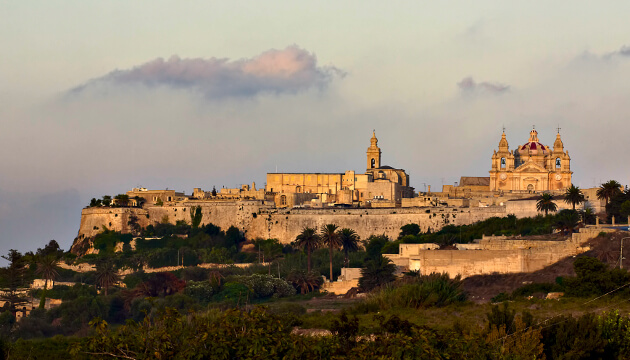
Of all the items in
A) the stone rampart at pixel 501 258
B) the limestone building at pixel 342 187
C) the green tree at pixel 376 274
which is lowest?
the green tree at pixel 376 274

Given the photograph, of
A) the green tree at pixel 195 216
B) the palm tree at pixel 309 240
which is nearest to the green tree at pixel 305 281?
the palm tree at pixel 309 240

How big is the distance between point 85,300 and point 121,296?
3301 mm

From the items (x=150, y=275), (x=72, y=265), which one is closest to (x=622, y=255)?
(x=150, y=275)

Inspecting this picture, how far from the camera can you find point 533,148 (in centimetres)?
11119

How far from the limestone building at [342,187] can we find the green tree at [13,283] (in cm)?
3939

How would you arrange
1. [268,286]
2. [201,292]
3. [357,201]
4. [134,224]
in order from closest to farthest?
[268,286]
[201,292]
[134,224]
[357,201]

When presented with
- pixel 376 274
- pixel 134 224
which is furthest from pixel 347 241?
pixel 134 224

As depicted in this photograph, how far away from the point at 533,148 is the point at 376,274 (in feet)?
156

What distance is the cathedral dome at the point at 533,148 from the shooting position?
110500 millimetres

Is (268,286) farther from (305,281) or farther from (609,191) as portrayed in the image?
(609,191)

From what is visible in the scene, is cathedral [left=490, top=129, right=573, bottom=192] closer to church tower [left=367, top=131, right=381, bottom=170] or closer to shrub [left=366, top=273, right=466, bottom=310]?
church tower [left=367, top=131, right=381, bottom=170]

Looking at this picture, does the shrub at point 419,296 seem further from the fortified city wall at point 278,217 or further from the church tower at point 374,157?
the church tower at point 374,157

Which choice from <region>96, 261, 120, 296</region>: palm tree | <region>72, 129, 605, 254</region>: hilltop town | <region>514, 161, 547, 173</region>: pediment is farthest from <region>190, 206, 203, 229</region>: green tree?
<region>514, 161, 547, 173</region>: pediment

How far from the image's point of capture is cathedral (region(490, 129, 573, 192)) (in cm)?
10512
